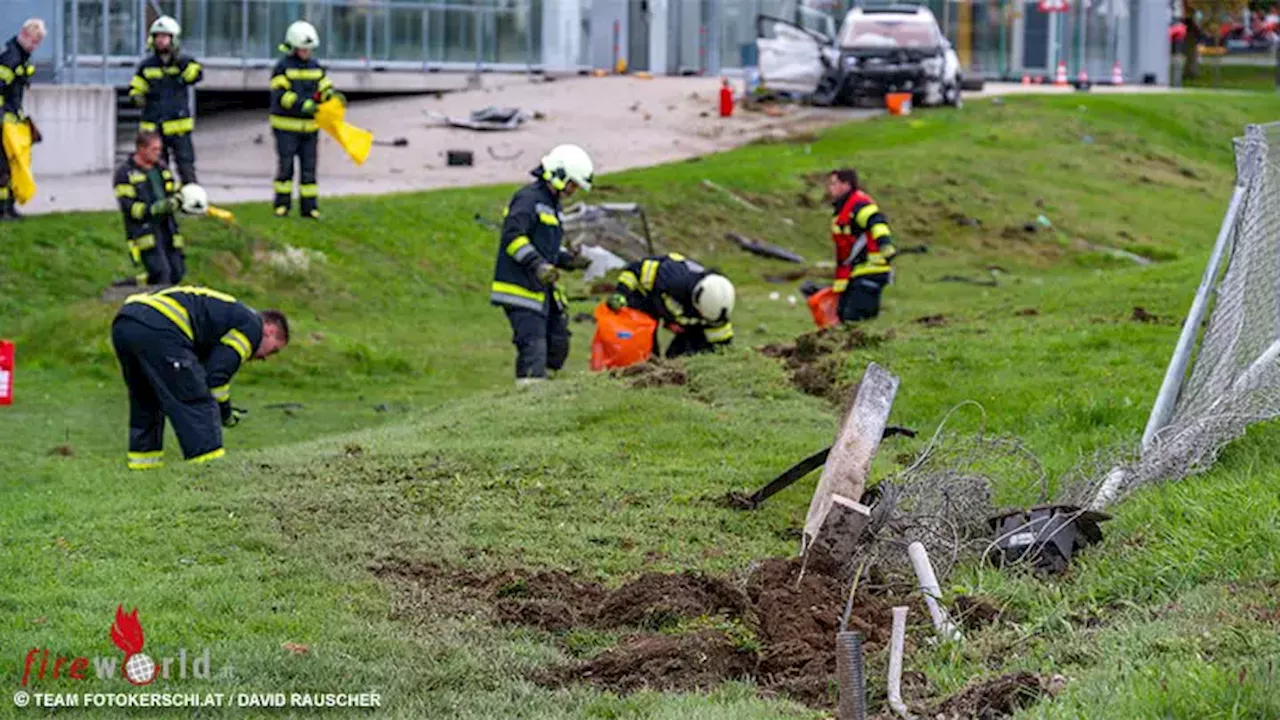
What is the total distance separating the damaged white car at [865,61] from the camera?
36.6 metres

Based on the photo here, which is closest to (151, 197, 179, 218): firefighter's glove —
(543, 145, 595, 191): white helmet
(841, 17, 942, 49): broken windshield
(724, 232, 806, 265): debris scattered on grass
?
(543, 145, 595, 191): white helmet

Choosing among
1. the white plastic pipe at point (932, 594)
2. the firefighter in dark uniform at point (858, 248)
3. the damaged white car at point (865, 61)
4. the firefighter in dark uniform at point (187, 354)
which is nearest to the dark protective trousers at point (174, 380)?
the firefighter in dark uniform at point (187, 354)

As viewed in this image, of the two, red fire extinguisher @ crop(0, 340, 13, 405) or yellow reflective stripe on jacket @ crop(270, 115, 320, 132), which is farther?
yellow reflective stripe on jacket @ crop(270, 115, 320, 132)

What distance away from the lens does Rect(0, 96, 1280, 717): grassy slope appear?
267 inches

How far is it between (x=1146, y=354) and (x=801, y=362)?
2.45 m

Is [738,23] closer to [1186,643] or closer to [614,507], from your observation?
[614,507]

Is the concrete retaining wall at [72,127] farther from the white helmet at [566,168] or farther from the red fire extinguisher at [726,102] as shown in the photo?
the red fire extinguisher at [726,102]

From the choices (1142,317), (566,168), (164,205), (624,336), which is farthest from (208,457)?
(1142,317)

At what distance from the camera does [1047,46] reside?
165 ft

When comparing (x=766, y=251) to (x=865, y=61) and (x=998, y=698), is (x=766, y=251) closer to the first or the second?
(x=865, y=61)

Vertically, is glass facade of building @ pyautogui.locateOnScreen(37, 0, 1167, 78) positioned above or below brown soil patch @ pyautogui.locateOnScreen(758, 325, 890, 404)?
above

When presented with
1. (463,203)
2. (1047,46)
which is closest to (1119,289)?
(463,203)

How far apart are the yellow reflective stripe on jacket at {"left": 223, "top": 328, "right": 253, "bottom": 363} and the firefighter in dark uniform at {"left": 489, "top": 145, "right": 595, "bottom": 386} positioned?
3.03 metres

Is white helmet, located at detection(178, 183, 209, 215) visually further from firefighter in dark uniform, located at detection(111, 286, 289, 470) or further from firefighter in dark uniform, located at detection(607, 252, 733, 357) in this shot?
firefighter in dark uniform, located at detection(111, 286, 289, 470)
